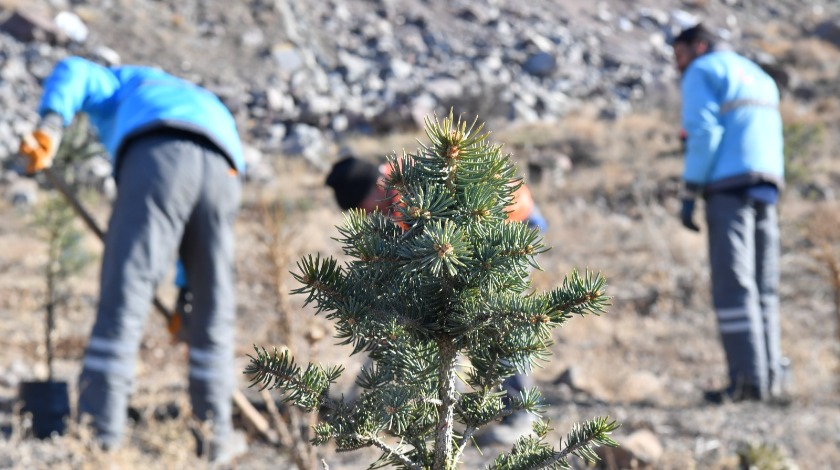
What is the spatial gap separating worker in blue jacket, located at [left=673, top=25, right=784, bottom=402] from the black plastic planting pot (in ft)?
9.08

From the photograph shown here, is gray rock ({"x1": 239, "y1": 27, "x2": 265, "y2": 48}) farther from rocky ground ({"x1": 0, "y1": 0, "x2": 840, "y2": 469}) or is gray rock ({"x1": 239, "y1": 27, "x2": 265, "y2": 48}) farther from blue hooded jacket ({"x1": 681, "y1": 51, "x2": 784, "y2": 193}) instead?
blue hooded jacket ({"x1": 681, "y1": 51, "x2": 784, "y2": 193})

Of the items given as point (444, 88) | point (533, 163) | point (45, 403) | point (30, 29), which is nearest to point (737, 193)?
point (45, 403)

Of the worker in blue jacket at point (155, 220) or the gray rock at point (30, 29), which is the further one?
the gray rock at point (30, 29)

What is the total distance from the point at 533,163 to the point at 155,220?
8.67 meters

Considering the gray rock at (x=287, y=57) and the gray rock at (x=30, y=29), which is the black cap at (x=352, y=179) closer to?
the gray rock at (x=30, y=29)

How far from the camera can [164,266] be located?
3.56 metres

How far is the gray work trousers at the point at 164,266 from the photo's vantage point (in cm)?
345

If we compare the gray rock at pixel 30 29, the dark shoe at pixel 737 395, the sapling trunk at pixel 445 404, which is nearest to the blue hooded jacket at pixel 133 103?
the dark shoe at pixel 737 395

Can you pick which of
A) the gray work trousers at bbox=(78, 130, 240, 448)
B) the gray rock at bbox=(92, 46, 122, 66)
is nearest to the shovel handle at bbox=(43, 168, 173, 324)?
the gray work trousers at bbox=(78, 130, 240, 448)

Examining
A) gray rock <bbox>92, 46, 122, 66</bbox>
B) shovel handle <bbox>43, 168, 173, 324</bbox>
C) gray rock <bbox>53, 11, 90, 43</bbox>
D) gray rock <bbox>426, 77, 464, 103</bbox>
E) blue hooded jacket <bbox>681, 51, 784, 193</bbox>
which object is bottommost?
gray rock <bbox>426, 77, 464, 103</bbox>

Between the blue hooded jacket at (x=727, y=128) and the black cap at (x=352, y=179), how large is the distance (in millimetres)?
1622

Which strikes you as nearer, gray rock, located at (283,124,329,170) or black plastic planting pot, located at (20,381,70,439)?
black plastic planting pot, located at (20,381,70,439)

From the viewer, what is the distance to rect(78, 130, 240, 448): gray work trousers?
345cm

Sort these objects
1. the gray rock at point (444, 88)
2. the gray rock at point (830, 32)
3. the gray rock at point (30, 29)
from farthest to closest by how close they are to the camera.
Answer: the gray rock at point (830, 32) < the gray rock at point (444, 88) < the gray rock at point (30, 29)
